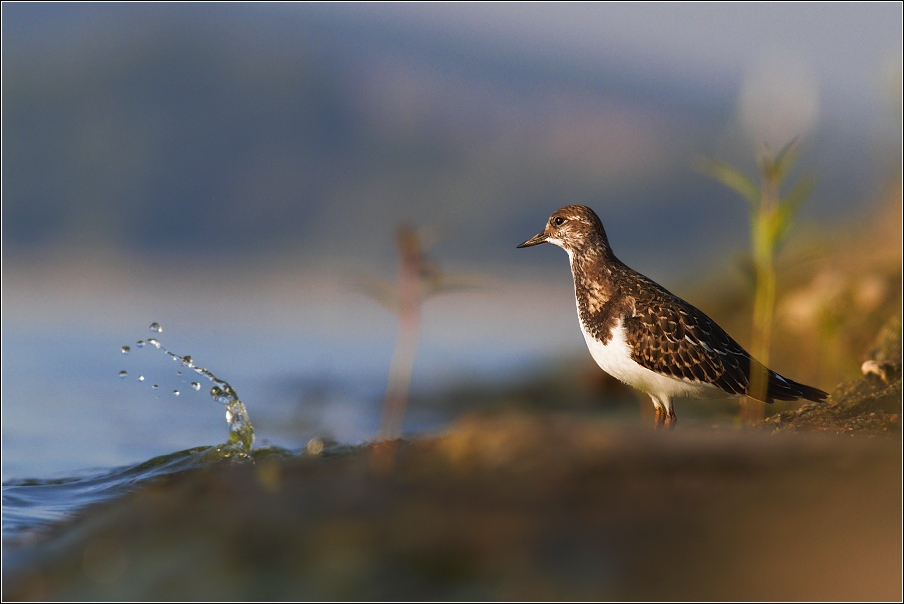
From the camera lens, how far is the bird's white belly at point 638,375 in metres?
6.84

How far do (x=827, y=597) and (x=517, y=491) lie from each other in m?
1.32

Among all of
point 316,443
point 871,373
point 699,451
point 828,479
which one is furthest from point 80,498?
point 871,373

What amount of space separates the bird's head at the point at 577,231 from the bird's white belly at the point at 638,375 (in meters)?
0.99

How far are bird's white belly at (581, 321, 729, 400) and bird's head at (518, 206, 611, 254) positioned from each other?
995 mm

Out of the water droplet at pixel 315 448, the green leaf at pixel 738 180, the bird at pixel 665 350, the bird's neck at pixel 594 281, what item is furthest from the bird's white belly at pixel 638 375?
the water droplet at pixel 315 448

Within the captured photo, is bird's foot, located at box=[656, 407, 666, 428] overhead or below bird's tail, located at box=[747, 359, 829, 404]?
below

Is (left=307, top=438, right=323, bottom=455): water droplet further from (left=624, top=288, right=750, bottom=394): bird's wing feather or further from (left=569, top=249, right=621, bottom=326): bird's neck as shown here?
(left=624, top=288, right=750, bottom=394): bird's wing feather

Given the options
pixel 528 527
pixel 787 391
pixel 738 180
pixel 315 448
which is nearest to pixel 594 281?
pixel 738 180

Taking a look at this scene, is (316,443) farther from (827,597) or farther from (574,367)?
(574,367)

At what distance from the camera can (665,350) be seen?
22.1ft

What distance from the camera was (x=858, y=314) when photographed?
10414mm

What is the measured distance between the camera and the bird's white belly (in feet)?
22.4

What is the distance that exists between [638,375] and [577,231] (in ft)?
4.97

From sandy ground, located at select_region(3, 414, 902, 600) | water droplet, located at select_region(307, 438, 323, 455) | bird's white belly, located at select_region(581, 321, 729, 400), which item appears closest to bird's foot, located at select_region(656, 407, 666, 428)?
bird's white belly, located at select_region(581, 321, 729, 400)
